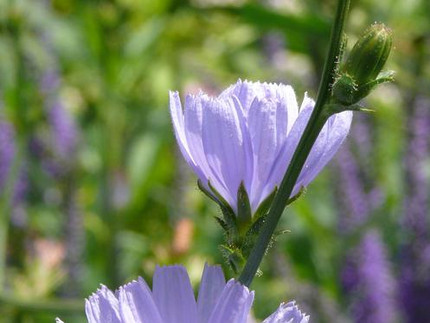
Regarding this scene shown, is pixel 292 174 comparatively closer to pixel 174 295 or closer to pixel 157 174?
pixel 174 295

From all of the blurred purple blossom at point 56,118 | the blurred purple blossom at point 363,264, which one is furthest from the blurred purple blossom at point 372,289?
the blurred purple blossom at point 56,118

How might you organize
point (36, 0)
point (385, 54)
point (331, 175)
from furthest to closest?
1. point (36, 0)
2. point (331, 175)
3. point (385, 54)

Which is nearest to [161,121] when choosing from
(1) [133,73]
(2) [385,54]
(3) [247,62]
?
(1) [133,73]

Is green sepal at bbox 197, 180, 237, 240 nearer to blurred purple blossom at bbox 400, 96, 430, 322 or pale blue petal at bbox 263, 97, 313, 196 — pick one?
pale blue petal at bbox 263, 97, 313, 196

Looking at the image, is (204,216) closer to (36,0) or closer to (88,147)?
(88,147)

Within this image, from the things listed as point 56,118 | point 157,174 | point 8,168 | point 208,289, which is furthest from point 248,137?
point 157,174

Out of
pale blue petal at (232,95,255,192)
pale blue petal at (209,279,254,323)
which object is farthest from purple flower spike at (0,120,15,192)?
pale blue petal at (209,279,254,323)
